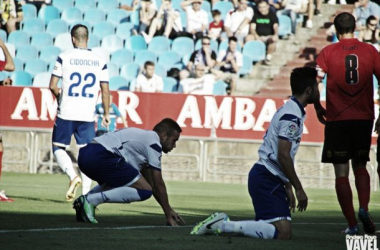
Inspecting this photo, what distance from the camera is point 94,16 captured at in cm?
2552

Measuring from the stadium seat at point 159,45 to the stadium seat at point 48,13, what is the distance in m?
3.50

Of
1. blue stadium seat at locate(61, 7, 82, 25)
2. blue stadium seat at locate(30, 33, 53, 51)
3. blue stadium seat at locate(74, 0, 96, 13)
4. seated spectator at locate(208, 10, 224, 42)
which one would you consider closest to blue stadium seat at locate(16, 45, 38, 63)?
blue stadium seat at locate(30, 33, 53, 51)

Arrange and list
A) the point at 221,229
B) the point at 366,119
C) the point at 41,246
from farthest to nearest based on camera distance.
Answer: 1. the point at 366,119
2. the point at 221,229
3. the point at 41,246

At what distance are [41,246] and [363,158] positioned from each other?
3583 millimetres

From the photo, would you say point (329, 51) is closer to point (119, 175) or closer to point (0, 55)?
point (119, 175)

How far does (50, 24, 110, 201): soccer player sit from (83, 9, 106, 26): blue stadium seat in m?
13.1

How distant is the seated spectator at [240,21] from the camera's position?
76.4 ft

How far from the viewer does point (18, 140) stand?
19.9 metres

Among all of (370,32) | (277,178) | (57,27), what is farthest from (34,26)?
(277,178)

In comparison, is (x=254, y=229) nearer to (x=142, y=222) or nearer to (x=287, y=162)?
(x=287, y=162)

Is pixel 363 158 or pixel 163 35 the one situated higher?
pixel 163 35

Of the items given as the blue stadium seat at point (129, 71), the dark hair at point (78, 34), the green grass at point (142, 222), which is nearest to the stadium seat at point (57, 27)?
the blue stadium seat at point (129, 71)

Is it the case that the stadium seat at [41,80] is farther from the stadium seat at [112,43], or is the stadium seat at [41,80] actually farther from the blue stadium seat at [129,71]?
the stadium seat at [112,43]

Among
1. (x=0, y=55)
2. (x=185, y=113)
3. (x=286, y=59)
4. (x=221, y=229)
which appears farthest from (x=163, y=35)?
(x=221, y=229)
